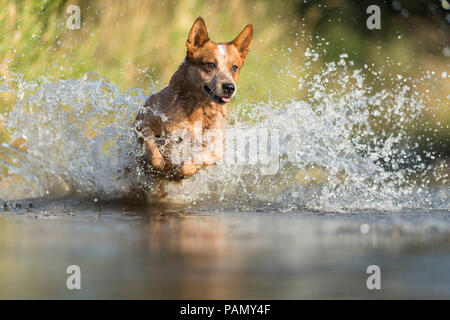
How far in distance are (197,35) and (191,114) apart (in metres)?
0.61

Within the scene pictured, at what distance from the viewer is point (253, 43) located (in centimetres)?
1069

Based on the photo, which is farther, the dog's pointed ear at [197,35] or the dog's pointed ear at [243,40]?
the dog's pointed ear at [243,40]

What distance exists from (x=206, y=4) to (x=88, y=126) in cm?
429

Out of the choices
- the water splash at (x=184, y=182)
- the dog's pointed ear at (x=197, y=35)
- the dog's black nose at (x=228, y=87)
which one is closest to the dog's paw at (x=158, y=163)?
the water splash at (x=184, y=182)

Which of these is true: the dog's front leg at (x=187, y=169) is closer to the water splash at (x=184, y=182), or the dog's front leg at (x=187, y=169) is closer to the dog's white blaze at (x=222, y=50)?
the water splash at (x=184, y=182)

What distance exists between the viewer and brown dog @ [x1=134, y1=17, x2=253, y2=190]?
20.6 feet

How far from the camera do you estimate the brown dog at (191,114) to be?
629 cm

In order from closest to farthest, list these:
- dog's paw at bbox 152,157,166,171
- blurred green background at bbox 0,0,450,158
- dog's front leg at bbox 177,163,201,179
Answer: dog's paw at bbox 152,157,166,171, dog's front leg at bbox 177,163,201,179, blurred green background at bbox 0,0,450,158

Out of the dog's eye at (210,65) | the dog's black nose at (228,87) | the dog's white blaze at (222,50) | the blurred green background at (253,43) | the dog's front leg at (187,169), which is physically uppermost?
the blurred green background at (253,43)

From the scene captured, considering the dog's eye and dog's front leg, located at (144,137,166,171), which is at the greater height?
the dog's eye

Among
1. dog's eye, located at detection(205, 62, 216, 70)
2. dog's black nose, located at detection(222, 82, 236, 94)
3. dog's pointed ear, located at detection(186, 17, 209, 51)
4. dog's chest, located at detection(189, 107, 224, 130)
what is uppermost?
dog's pointed ear, located at detection(186, 17, 209, 51)

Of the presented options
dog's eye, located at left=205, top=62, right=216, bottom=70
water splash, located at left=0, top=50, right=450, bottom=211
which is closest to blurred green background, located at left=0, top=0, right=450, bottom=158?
water splash, located at left=0, top=50, right=450, bottom=211

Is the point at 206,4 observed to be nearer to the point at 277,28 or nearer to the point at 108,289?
the point at 277,28

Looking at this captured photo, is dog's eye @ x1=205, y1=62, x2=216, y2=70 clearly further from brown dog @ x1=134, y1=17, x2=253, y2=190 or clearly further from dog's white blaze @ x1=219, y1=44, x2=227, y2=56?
dog's white blaze @ x1=219, y1=44, x2=227, y2=56
